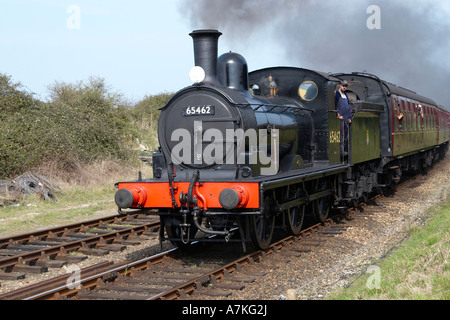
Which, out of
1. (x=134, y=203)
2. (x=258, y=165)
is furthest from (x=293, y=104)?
(x=134, y=203)

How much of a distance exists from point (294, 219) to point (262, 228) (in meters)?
1.27

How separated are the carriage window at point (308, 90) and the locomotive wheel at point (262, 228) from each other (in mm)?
2683

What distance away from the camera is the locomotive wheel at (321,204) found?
32.3 ft

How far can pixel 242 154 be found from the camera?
7.25 metres

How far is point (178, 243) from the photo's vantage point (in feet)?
26.1

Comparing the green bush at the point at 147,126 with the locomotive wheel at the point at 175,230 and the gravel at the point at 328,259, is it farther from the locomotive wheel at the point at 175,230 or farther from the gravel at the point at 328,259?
the locomotive wheel at the point at 175,230

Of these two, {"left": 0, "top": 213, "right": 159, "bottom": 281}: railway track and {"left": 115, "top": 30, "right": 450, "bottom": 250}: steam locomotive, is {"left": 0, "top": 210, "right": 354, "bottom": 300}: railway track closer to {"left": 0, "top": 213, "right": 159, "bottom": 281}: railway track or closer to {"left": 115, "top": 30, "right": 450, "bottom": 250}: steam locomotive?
{"left": 115, "top": 30, "right": 450, "bottom": 250}: steam locomotive

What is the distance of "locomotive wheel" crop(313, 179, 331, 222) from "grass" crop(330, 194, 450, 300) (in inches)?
91.9

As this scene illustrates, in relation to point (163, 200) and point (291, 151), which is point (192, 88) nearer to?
point (163, 200)

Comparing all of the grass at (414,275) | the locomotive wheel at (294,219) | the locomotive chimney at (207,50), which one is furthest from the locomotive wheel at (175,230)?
the grass at (414,275)

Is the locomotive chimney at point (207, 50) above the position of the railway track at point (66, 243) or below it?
above

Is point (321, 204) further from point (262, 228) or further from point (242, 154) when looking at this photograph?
point (242, 154)

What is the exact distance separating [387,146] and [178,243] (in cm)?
756

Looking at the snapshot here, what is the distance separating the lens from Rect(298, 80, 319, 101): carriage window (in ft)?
31.5
